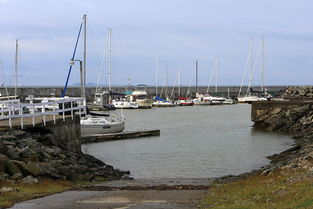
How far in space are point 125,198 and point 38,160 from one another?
5.96m

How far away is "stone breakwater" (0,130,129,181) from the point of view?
1867 cm

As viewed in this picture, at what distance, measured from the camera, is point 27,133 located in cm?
2370

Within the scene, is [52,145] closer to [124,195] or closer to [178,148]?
[124,195]

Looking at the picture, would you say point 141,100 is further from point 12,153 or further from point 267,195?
point 267,195

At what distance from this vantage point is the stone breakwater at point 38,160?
1867 cm

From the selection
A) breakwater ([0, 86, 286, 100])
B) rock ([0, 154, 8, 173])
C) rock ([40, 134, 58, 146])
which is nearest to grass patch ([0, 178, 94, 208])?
rock ([0, 154, 8, 173])

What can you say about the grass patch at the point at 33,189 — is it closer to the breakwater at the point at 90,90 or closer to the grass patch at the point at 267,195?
the grass patch at the point at 267,195

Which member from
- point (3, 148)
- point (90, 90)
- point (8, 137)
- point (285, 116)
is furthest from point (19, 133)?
point (90, 90)

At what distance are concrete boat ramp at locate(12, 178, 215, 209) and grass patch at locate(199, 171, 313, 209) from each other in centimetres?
65

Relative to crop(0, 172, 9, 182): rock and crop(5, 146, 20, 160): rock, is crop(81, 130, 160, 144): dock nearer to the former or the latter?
crop(5, 146, 20, 160): rock

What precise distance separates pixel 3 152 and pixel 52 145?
4.95 m

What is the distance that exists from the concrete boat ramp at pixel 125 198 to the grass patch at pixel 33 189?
0.38 meters

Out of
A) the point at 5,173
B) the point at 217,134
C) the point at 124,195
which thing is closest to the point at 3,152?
the point at 5,173

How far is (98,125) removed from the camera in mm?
48656
